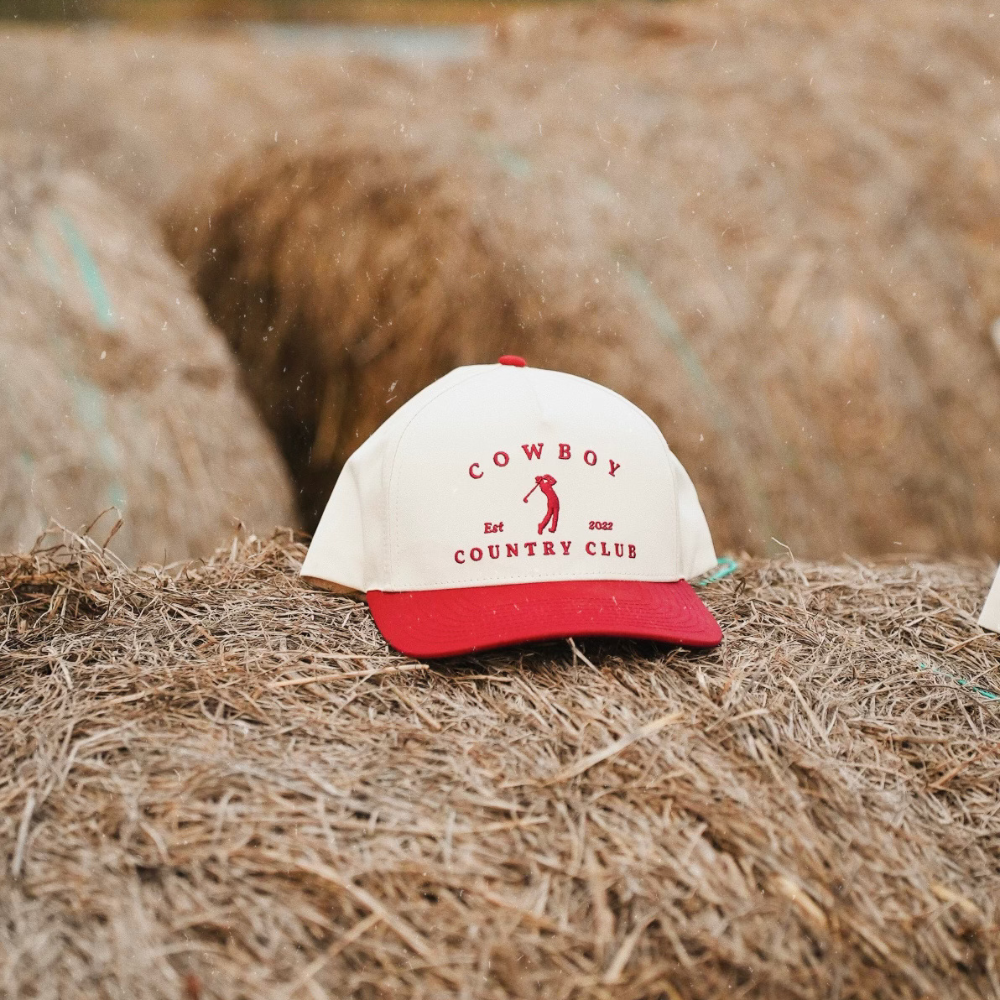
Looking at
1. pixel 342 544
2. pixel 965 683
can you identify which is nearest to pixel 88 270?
pixel 342 544

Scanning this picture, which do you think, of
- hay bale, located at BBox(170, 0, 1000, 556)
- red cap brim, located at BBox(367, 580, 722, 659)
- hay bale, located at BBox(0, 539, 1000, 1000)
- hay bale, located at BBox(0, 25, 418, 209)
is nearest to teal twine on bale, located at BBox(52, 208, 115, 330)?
hay bale, located at BBox(170, 0, 1000, 556)

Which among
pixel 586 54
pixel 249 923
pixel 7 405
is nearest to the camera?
pixel 249 923

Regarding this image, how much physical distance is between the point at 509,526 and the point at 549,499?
0.05 metres

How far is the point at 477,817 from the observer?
70cm

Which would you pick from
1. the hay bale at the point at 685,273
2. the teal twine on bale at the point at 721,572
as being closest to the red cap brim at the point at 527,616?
the teal twine on bale at the point at 721,572

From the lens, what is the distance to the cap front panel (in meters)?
0.93

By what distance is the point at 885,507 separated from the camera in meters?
1.96

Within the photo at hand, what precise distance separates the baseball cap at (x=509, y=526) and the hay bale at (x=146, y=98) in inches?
77.0

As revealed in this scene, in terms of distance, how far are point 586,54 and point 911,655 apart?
2042mm

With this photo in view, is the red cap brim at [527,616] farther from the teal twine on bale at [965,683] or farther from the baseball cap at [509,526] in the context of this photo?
the teal twine on bale at [965,683]

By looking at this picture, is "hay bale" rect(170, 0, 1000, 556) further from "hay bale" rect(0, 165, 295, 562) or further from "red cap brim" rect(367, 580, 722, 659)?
"red cap brim" rect(367, 580, 722, 659)

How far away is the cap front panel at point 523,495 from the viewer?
93cm

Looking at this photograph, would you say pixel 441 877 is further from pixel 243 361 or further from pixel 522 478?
pixel 243 361

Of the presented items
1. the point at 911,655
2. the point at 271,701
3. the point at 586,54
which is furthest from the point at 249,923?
the point at 586,54
